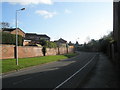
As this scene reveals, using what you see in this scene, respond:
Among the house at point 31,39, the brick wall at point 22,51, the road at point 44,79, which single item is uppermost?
the house at point 31,39

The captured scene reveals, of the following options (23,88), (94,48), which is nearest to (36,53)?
(23,88)

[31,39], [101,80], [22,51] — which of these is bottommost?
[101,80]

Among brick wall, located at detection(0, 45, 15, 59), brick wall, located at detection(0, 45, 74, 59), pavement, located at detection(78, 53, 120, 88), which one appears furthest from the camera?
brick wall, located at detection(0, 45, 74, 59)

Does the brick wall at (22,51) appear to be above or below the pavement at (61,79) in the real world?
above

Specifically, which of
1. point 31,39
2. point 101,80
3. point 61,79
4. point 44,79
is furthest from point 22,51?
point 31,39

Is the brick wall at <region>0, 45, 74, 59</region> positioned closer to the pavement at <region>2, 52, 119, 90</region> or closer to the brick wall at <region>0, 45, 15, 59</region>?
the brick wall at <region>0, 45, 15, 59</region>

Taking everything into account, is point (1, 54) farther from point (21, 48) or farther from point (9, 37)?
point (9, 37)

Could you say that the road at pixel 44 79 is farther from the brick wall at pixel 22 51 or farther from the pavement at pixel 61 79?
the brick wall at pixel 22 51

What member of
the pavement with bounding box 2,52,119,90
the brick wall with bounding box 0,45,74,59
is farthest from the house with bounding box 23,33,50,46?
the pavement with bounding box 2,52,119,90

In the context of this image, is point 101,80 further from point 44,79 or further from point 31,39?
point 31,39

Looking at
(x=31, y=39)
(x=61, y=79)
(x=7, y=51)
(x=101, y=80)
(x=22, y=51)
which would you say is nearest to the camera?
(x=101, y=80)

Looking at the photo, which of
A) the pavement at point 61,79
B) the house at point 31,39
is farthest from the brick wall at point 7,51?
the house at point 31,39

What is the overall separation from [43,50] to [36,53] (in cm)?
493

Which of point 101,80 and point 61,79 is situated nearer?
point 101,80
